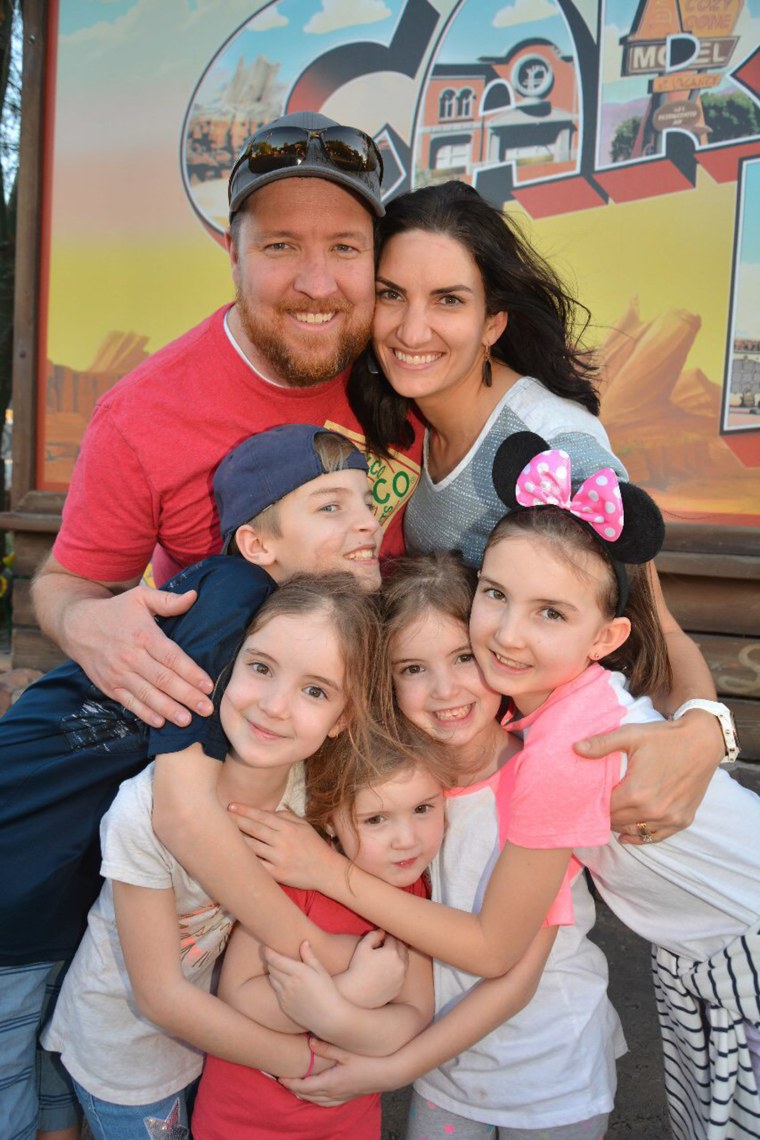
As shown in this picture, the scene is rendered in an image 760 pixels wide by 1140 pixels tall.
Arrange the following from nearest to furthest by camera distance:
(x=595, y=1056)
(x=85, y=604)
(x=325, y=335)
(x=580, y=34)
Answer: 1. (x=595, y=1056)
2. (x=85, y=604)
3. (x=325, y=335)
4. (x=580, y=34)

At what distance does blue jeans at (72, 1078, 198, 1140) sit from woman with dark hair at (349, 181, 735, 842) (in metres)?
1.46

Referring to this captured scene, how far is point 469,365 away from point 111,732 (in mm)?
1331

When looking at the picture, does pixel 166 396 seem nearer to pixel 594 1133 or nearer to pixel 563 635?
pixel 563 635

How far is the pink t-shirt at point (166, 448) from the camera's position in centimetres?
242

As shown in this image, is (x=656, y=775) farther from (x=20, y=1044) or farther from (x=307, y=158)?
(x=307, y=158)

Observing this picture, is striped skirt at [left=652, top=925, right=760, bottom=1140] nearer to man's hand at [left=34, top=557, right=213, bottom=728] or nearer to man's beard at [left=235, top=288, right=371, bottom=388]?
man's hand at [left=34, top=557, right=213, bottom=728]

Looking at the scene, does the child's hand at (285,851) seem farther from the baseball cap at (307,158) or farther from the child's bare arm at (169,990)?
the baseball cap at (307,158)

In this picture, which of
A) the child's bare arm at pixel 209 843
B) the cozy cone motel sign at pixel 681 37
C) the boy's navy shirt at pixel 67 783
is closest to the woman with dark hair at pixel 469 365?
Answer: the boy's navy shirt at pixel 67 783

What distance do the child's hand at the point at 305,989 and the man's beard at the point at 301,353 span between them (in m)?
1.45

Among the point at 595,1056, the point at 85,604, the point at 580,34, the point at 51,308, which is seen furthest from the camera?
the point at 51,308

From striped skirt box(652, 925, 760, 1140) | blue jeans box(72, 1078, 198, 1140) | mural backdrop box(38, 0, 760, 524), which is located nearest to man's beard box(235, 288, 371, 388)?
striped skirt box(652, 925, 760, 1140)

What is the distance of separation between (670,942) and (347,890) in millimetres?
703

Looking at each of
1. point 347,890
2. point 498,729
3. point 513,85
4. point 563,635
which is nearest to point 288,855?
point 347,890

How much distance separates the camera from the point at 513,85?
14.4ft
